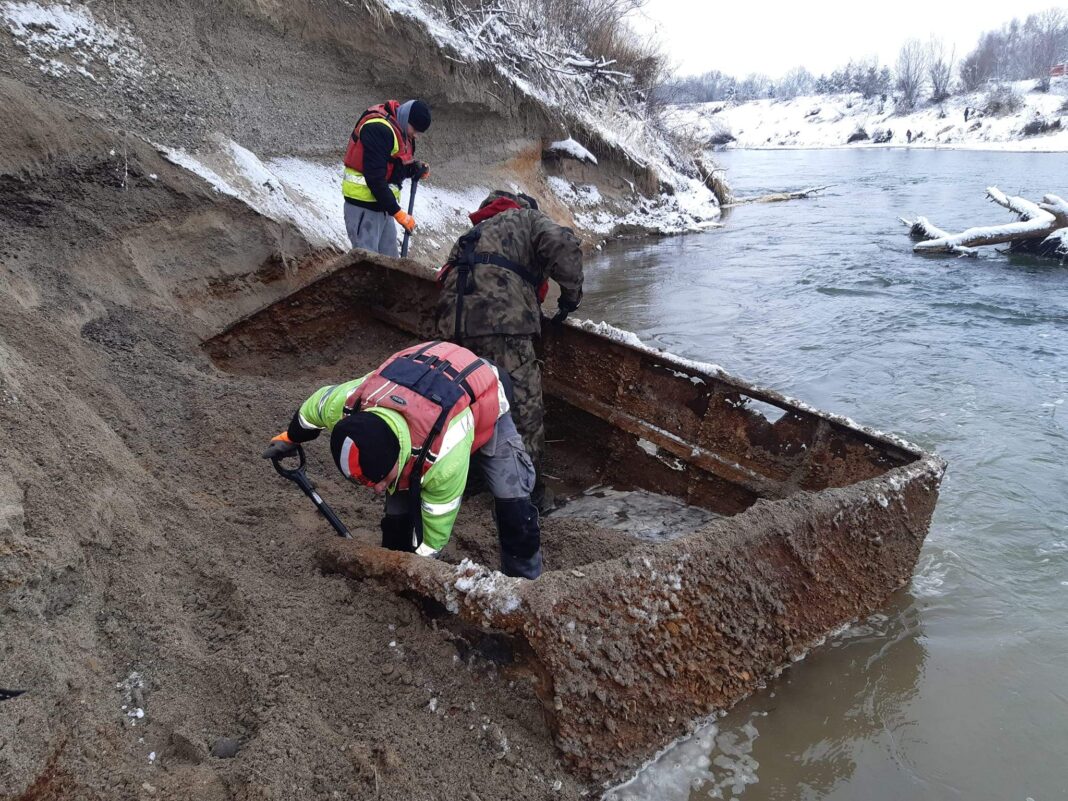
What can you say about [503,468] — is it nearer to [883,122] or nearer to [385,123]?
[385,123]

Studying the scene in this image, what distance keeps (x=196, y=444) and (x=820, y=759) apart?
3089mm

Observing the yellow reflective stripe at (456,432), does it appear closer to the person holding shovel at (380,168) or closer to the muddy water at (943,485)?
the muddy water at (943,485)

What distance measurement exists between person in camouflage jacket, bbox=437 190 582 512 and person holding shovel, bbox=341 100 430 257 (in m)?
1.87

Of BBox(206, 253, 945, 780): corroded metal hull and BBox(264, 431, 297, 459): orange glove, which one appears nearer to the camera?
Answer: BBox(206, 253, 945, 780): corroded metal hull

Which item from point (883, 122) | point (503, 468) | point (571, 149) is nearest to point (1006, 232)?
point (571, 149)

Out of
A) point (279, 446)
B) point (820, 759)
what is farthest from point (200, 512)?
point (820, 759)

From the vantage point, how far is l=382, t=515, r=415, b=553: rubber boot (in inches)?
117

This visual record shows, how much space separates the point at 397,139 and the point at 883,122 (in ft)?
193

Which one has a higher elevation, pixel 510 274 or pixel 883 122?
pixel 883 122

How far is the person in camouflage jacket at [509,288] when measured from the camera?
3.97 meters

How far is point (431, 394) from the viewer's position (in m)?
2.58

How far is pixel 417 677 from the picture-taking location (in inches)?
89.9

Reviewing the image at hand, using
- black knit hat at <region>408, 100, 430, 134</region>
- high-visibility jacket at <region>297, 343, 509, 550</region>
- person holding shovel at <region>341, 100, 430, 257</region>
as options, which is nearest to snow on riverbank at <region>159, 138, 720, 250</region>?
person holding shovel at <region>341, 100, 430, 257</region>

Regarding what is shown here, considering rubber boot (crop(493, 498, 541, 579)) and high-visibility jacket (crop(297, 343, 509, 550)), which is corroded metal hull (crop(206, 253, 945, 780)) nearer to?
high-visibility jacket (crop(297, 343, 509, 550))
